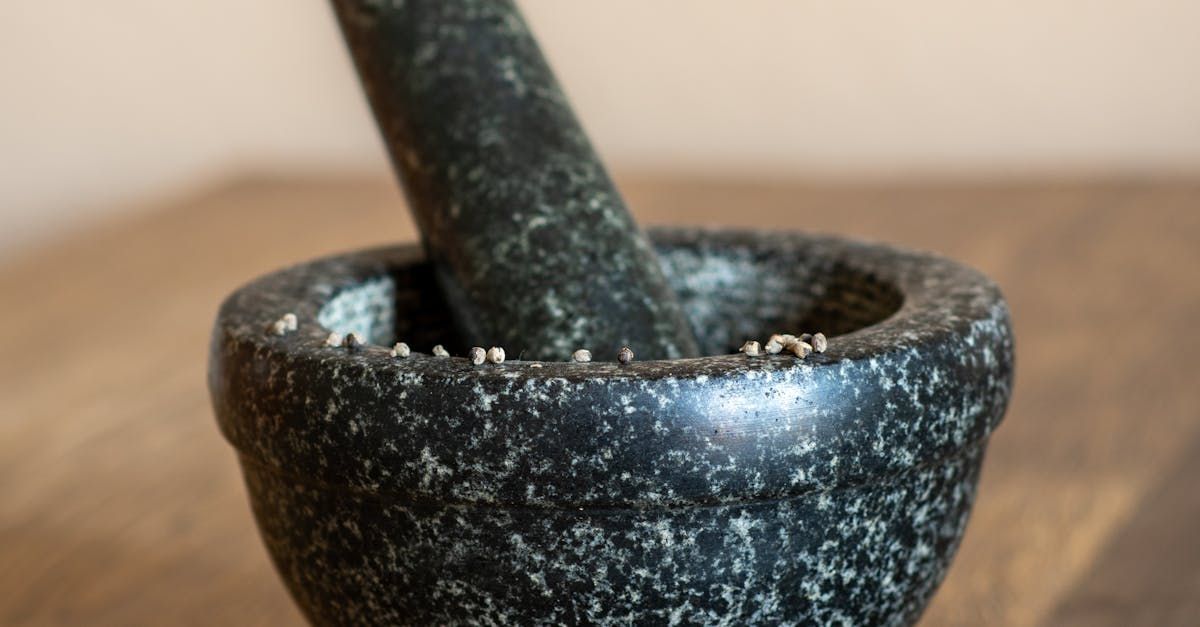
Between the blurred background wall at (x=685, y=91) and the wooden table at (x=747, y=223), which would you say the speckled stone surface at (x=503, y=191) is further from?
the blurred background wall at (x=685, y=91)

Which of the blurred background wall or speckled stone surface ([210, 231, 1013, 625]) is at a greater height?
speckled stone surface ([210, 231, 1013, 625])

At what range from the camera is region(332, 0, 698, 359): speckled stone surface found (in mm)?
809

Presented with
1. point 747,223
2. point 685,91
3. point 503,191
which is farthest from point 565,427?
point 685,91

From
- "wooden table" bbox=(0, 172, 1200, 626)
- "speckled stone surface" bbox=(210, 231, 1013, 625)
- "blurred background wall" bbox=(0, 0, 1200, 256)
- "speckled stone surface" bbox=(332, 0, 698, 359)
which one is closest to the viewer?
"speckled stone surface" bbox=(210, 231, 1013, 625)

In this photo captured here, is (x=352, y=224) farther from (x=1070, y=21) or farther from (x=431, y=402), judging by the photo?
(x=431, y=402)

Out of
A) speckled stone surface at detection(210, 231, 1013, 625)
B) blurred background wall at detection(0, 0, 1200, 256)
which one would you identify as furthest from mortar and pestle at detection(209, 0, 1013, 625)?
blurred background wall at detection(0, 0, 1200, 256)

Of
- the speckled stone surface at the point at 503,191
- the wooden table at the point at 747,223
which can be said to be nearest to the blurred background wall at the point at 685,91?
the wooden table at the point at 747,223

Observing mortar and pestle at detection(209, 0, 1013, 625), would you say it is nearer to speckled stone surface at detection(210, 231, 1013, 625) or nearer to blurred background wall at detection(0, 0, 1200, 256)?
speckled stone surface at detection(210, 231, 1013, 625)

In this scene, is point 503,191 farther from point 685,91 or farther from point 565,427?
point 685,91

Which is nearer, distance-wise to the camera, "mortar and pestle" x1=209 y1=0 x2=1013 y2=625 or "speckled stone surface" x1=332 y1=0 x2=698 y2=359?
"mortar and pestle" x1=209 y1=0 x2=1013 y2=625

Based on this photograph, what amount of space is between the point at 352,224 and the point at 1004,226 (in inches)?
32.2

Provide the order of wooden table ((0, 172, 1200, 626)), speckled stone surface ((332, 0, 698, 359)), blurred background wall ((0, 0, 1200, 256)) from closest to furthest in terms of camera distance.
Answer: speckled stone surface ((332, 0, 698, 359))
wooden table ((0, 172, 1200, 626))
blurred background wall ((0, 0, 1200, 256))

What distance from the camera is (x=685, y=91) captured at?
8.96 ft

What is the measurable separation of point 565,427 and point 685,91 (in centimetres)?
215
